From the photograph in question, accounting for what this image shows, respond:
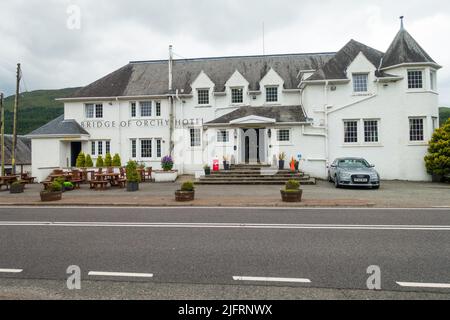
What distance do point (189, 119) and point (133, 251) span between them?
1973cm

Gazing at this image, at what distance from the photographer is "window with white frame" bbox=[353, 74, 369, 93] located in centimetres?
2130

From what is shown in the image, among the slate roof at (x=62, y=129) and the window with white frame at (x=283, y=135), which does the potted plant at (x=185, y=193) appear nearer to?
the window with white frame at (x=283, y=135)

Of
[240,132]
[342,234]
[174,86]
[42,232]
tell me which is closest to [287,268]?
[342,234]

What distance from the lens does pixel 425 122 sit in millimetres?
20047

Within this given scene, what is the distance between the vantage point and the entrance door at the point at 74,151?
2497 centimetres

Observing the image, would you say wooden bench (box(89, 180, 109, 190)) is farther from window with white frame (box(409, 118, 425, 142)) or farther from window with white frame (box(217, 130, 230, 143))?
window with white frame (box(409, 118, 425, 142))

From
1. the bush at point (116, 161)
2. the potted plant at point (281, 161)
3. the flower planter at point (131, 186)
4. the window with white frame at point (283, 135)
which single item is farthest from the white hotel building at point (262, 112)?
the flower planter at point (131, 186)

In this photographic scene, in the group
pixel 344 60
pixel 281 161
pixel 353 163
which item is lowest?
pixel 353 163

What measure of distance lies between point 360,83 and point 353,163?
762 centimetres

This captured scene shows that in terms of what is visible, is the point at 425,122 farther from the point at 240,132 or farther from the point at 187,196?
the point at 187,196

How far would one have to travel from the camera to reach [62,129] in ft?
78.4

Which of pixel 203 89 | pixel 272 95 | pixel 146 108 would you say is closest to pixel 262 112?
pixel 272 95

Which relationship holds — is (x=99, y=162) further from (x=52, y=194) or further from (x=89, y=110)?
(x=52, y=194)

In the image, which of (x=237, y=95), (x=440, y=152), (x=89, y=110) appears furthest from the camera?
(x=89, y=110)
